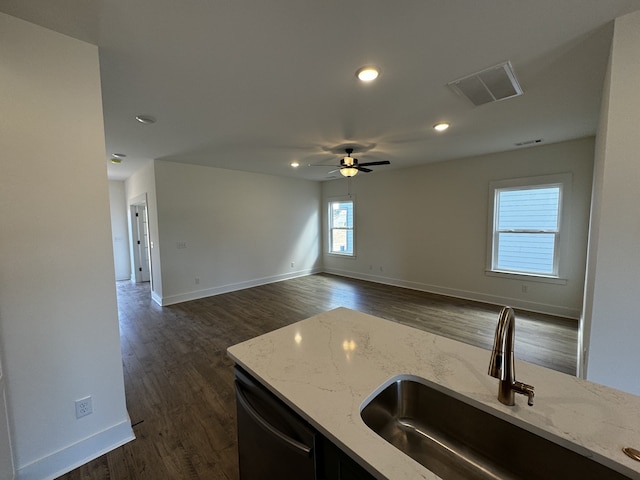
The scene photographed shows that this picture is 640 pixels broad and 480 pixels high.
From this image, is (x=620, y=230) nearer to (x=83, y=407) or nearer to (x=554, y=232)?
(x=554, y=232)

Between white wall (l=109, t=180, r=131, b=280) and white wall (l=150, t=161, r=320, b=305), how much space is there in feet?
9.86

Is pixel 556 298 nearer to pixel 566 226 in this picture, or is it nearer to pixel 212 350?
pixel 566 226

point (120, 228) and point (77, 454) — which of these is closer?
point (77, 454)

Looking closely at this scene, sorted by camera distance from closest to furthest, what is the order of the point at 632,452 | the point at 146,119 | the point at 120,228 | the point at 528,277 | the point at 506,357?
the point at 632,452 < the point at 506,357 < the point at 146,119 < the point at 528,277 < the point at 120,228

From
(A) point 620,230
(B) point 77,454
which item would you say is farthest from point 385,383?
(B) point 77,454

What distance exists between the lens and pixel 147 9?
138 cm

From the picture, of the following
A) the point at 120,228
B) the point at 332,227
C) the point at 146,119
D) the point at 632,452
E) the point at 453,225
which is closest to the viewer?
the point at 632,452

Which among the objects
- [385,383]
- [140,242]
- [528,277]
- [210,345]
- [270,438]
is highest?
[140,242]

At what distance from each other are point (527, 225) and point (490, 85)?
2.93m

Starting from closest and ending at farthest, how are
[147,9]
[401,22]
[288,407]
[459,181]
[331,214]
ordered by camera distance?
[288,407], [147,9], [401,22], [459,181], [331,214]

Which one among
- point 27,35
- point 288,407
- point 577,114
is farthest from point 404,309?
point 27,35

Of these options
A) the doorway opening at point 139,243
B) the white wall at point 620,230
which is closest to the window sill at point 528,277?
the white wall at point 620,230

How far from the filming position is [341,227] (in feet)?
22.8

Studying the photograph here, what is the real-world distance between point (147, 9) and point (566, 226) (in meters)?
5.13
